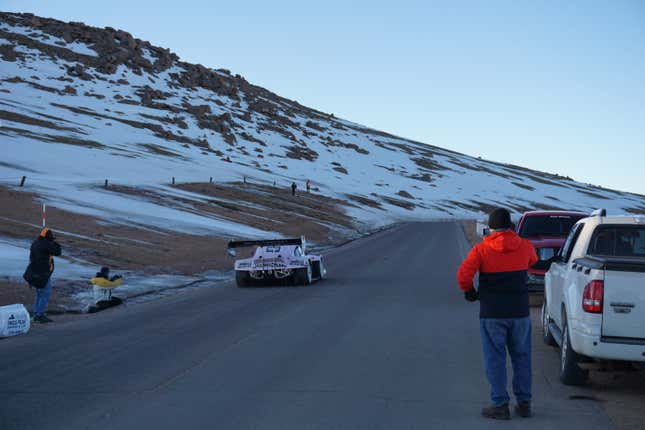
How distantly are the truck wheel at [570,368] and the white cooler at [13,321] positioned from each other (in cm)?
857

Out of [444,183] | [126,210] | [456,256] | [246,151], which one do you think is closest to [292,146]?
[246,151]

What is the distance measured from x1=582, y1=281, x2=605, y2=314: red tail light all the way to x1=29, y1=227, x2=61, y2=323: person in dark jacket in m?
9.90

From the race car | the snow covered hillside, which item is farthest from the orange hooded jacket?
the snow covered hillside

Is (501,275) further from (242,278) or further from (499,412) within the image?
(242,278)

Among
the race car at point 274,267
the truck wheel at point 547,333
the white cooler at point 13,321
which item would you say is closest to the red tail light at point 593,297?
the truck wheel at point 547,333

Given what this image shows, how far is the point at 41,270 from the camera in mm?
13445

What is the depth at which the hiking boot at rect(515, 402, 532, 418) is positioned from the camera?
660 centimetres

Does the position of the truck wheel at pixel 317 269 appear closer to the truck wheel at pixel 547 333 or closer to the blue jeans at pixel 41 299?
the blue jeans at pixel 41 299

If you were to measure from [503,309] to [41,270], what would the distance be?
9.64m

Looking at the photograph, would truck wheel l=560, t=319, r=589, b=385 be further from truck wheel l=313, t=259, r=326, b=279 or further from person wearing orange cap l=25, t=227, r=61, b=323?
truck wheel l=313, t=259, r=326, b=279

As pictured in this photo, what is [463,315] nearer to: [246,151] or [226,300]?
[226,300]

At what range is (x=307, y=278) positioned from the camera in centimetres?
1922

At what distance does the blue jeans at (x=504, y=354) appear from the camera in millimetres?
6547

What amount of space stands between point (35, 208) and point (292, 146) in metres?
90.1
